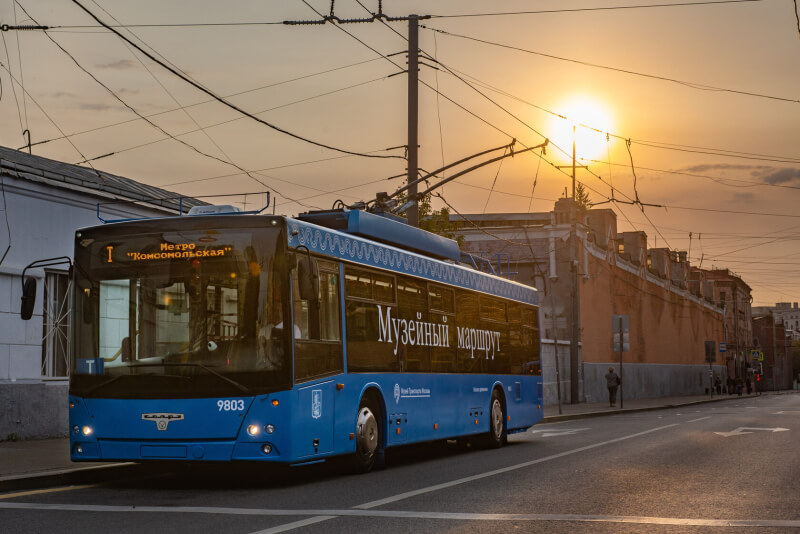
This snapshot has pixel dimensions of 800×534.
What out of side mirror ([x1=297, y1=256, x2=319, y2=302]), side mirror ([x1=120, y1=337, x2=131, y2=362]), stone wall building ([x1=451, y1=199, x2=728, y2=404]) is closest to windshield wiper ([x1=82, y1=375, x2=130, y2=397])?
side mirror ([x1=120, y1=337, x2=131, y2=362])

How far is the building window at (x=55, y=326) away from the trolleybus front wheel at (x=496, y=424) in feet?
25.2

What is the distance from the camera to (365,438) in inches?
527

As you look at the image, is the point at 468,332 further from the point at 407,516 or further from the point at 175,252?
the point at 407,516

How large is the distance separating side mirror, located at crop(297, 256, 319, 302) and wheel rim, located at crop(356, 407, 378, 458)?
2.28m

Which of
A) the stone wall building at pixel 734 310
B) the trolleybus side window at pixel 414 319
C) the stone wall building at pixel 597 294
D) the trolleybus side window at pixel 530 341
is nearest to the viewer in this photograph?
the trolleybus side window at pixel 414 319

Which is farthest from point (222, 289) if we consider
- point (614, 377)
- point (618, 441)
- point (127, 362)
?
point (614, 377)

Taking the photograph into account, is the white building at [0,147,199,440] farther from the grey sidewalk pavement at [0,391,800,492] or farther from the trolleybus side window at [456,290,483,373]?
the trolleybus side window at [456,290,483,373]

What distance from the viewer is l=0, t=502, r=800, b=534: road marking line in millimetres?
8742

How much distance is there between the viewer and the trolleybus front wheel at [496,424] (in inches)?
743

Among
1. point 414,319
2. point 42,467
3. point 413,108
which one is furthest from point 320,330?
point 413,108

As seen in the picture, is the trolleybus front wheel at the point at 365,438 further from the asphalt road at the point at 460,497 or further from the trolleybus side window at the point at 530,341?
the trolleybus side window at the point at 530,341

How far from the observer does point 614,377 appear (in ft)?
143

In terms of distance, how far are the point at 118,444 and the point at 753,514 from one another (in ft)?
21.6

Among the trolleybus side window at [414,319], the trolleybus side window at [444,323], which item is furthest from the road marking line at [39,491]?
the trolleybus side window at [444,323]
